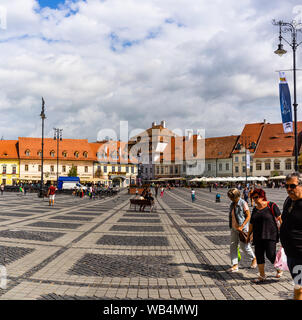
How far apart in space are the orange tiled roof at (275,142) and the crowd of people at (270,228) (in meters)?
65.6

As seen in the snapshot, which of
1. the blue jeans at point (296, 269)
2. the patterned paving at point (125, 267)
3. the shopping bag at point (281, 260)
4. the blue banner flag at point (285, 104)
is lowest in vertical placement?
the patterned paving at point (125, 267)

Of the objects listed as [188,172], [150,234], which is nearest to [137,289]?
[150,234]

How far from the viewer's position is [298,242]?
3.76 meters

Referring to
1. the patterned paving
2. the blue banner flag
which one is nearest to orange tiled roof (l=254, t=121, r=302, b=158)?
the blue banner flag

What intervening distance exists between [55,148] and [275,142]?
5077 centimetres

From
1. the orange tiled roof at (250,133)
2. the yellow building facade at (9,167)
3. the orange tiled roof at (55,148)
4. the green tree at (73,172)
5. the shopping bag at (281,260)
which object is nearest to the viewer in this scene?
the shopping bag at (281,260)

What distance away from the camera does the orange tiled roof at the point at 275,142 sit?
67.3m

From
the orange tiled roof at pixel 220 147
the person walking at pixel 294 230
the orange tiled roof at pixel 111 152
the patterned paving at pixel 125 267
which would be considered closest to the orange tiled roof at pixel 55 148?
the orange tiled roof at pixel 111 152

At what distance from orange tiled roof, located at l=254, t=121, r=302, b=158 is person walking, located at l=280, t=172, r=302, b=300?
222ft

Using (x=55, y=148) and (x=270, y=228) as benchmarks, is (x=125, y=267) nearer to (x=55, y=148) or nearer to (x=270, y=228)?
(x=270, y=228)

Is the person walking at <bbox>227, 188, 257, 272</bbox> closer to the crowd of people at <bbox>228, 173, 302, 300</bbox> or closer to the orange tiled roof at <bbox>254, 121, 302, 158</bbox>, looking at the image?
→ the crowd of people at <bbox>228, 173, 302, 300</bbox>

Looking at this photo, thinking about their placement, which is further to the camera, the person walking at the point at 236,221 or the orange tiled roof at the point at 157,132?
the orange tiled roof at the point at 157,132

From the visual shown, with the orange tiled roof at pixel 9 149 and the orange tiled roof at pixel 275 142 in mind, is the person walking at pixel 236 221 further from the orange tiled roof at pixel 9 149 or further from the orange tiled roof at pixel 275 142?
the orange tiled roof at pixel 9 149
